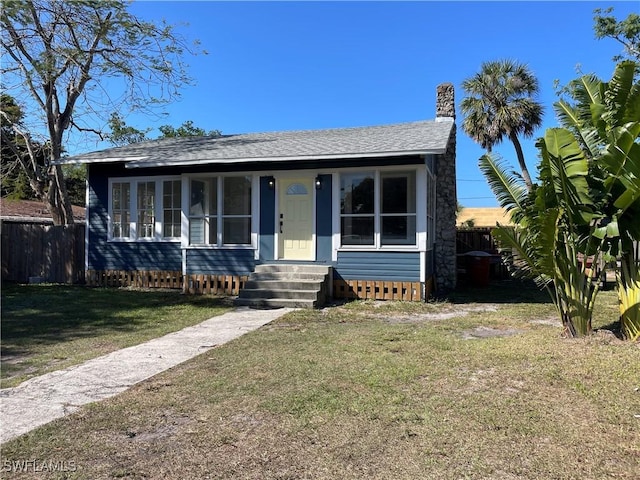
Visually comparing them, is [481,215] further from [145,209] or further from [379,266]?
[145,209]

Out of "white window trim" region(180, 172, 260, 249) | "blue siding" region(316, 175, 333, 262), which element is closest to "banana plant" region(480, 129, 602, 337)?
"blue siding" region(316, 175, 333, 262)

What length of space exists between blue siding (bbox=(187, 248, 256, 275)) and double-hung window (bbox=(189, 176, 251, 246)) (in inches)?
9.5

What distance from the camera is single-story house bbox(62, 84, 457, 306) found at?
1015 cm

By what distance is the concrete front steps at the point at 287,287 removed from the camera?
956 centimetres

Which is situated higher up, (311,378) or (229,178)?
(229,178)

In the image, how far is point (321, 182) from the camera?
10617 mm

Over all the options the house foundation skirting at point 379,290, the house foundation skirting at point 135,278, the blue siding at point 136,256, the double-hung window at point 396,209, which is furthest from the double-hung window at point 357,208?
the house foundation skirting at point 135,278

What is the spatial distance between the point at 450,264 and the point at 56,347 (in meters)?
9.87

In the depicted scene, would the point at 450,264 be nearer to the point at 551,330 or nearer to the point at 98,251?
the point at 551,330

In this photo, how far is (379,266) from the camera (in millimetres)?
10227

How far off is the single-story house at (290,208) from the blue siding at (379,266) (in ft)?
0.07

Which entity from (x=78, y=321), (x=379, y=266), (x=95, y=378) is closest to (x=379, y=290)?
(x=379, y=266)

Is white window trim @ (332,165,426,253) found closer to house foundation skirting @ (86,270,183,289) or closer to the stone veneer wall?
the stone veneer wall

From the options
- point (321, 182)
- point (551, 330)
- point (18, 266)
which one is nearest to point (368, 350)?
point (551, 330)
